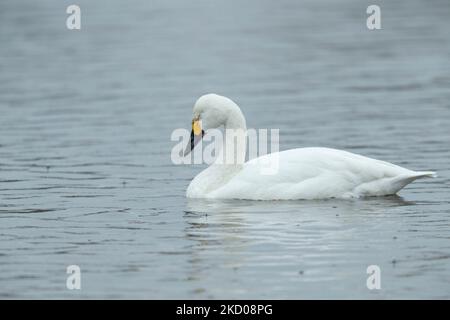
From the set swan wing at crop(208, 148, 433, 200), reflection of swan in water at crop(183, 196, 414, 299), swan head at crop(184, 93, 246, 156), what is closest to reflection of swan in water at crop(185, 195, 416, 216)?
reflection of swan in water at crop(183, 196, 414, 299)

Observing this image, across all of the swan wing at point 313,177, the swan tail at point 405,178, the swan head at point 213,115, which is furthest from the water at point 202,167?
the swan head at point 213,115

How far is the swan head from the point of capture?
16.4 m

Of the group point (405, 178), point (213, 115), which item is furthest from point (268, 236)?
point (213, 115)

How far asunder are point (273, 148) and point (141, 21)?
2320 cm

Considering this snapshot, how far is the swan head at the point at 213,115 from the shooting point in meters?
16.4

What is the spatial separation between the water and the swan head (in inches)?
39.3

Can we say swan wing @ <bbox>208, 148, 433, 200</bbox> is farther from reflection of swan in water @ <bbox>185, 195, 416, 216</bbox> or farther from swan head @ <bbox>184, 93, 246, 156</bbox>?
swan head @ <bbox>184, 93, 246, 156</bbox>

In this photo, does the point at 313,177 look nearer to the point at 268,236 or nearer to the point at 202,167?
the point at 268,236

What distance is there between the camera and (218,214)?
15359 mm

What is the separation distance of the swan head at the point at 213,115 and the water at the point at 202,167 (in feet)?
3.28

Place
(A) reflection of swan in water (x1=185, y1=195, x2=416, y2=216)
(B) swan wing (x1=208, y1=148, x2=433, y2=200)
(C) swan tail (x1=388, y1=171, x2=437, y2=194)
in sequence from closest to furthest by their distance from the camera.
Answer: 1. (A) reflection of swan in water (x1=185, y1=195, x2=416, y2=216)
2. (C) swan tail (x1=388, y1=171, x2=437, y2=194)
3. (B) swan wing (x1=208, y1=148, x2=433, y2=200)

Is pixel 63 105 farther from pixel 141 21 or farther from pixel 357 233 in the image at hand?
pixel 141 21

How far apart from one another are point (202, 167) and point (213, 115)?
2980 mm
